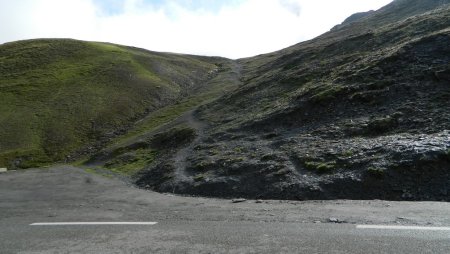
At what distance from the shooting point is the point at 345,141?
2350 centimetres

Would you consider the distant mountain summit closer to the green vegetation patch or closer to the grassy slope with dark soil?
the grassy slope with dark soil

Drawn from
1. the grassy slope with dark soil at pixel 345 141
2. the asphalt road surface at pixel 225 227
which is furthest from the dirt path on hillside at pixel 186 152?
the asphalt road surface at pixel 225 227

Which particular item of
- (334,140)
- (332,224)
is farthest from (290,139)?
(332,224)

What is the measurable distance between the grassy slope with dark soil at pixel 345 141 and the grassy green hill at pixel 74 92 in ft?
77.9

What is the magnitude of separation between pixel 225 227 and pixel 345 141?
45.1 ft

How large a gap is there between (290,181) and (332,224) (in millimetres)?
7838

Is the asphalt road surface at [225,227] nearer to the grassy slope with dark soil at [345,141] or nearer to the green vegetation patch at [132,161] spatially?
the grassy slope with dark soil at [345,141]

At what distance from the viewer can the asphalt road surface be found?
981 cm

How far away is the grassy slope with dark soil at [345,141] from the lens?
17.2 metres

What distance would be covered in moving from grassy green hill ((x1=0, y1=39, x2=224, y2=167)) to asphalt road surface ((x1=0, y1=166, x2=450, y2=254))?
33937 millimetres

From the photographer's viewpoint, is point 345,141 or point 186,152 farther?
point 186,152

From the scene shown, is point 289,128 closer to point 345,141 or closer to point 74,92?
point 345,141

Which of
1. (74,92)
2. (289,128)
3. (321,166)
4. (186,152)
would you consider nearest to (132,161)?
(186,152)

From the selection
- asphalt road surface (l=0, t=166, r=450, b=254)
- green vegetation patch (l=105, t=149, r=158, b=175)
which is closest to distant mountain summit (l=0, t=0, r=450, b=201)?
green vegetation patch (l=105, t=149, r=158, b=175)
